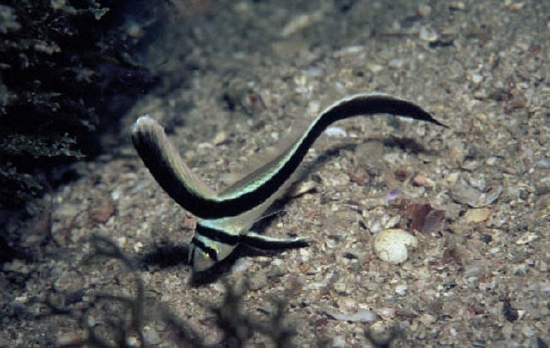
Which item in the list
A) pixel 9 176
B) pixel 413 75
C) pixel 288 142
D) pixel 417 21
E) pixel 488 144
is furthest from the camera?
pixel 417 21

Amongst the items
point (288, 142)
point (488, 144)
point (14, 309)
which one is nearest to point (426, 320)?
point (288, 142)

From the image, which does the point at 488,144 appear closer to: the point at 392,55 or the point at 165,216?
the point at 392,55

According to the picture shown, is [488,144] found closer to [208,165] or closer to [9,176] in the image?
[208,165]

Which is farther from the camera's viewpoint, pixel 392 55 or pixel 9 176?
pixel 392 55

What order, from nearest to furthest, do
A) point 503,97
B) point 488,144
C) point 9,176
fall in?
point 9,176
point 488,144
point 503,97

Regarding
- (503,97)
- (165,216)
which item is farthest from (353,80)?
(165,216)

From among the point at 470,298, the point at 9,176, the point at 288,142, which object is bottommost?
the point at 470,298

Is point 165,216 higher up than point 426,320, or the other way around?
point 165,216
